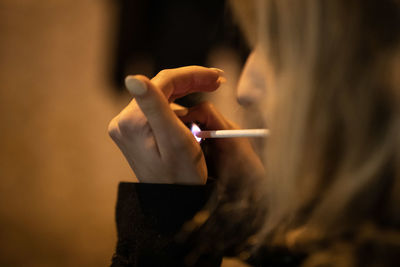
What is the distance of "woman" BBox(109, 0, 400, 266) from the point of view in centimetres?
31

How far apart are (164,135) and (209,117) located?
98 millimetres

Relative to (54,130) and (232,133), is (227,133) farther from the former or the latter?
(54,130)

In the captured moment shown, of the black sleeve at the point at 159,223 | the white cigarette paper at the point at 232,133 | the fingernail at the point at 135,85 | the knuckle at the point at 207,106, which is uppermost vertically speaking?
the fingernail at the point at 135,85

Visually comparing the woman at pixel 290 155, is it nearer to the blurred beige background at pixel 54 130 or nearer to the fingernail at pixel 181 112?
the fingernail at pixel 181 112

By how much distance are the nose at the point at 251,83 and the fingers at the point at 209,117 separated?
0.03 metres

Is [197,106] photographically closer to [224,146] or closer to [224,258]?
[224,146]

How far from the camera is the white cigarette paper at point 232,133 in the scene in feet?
1.24

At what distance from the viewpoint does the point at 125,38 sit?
0.69m

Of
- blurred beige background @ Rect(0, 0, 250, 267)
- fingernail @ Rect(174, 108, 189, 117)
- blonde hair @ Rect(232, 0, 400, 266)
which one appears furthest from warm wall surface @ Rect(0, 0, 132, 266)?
blonde hair @ Rect(232, 0, 400, 266)

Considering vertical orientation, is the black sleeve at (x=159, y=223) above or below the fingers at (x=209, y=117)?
below

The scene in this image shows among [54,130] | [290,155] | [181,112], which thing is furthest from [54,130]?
[290,155]

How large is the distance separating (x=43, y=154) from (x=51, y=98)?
135mm

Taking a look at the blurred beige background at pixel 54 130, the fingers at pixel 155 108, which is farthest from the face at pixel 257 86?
the blurred beige background at pixel 54 130

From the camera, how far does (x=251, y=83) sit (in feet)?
1.36
